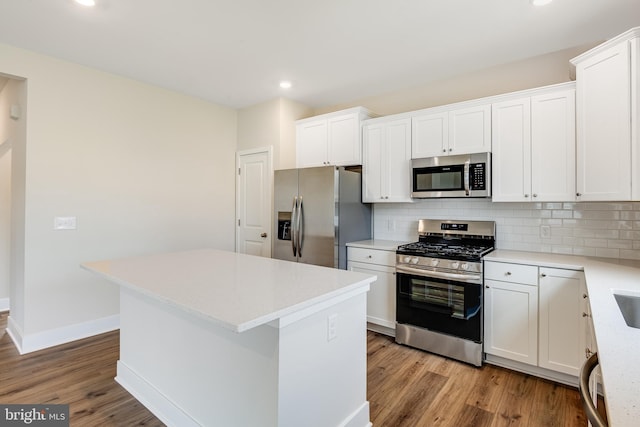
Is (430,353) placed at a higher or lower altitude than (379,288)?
lower

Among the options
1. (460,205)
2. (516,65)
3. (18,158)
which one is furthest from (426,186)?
(18,158)

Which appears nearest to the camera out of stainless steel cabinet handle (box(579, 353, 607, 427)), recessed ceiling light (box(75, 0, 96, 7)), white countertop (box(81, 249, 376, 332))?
stainless steel cabinet handle (box(579, 353, 607, 427))

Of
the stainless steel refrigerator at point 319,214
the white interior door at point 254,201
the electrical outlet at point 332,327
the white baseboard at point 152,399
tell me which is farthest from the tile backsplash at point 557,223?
the white baseboard at point 152,399

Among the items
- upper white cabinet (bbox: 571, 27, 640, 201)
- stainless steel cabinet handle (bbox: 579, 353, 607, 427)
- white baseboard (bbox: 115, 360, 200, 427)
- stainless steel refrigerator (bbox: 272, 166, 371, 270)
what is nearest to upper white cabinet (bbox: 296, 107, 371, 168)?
stainless steel refrigerator (bbox: 272, 166, 371, 270)

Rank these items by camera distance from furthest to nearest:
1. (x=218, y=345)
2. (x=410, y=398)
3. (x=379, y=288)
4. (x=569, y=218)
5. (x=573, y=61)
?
(x=379, y=288) → (x=569, y=218) → (x=573, y=61) → (x=410, y=398) → (x=218, y=345)

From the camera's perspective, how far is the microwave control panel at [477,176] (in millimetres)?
2906

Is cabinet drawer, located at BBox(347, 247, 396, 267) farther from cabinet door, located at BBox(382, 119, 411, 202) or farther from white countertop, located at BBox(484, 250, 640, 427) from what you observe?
white countertop, located at BBox(484, 250, 640, 427)

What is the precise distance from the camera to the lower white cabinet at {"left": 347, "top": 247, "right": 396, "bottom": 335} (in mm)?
3250

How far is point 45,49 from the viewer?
288 cm

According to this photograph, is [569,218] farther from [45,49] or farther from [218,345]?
[45,49]

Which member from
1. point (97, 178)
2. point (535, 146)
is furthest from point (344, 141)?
point (97, 178)

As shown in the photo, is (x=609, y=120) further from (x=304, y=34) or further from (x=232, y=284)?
(x=232, y=284)

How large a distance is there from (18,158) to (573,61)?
487 cm

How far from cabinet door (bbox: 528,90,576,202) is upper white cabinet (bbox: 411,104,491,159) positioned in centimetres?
→ 37
